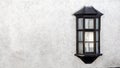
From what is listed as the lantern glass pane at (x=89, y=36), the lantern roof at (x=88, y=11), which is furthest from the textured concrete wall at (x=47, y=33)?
the lantern glass pane at (x=89, y=36)

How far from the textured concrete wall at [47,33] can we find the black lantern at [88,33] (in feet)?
0.70

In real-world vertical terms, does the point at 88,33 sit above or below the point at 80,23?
below

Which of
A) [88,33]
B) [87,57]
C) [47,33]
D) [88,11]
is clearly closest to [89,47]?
[87,57]

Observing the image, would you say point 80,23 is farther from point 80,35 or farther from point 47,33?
point 47,33

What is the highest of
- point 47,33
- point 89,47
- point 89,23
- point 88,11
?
point 88,11

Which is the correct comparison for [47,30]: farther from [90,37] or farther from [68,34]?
[90,37]

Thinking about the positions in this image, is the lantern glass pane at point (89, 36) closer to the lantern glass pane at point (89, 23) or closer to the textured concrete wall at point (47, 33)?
the lantern glass pane at point (89, 23)

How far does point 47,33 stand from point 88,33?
1323 mm

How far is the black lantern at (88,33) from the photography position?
23.0ft

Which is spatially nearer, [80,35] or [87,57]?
[87,57]

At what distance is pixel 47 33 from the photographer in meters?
7.18

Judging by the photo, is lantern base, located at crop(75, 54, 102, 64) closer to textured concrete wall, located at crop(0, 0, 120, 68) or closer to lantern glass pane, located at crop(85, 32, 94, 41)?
textured concrete wall, located at crop(0, 0, 120, 68)

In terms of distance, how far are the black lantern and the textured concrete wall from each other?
0.70 feet

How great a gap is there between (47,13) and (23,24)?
85cm
